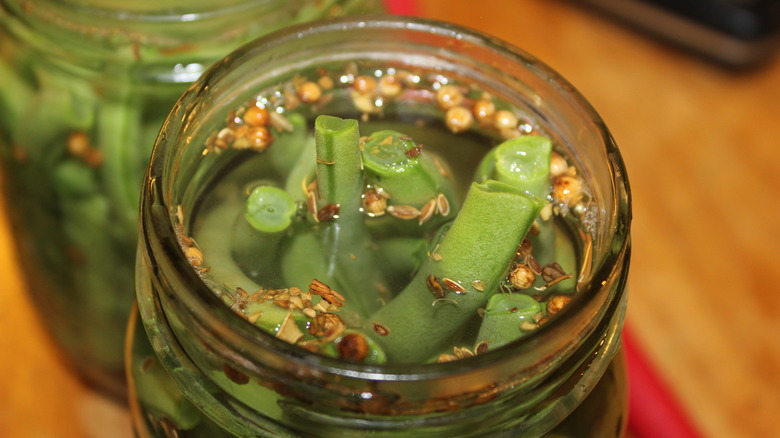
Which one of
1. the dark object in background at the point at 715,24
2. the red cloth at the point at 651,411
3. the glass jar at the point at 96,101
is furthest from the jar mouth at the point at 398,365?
the dark object in background at the point at 715,24

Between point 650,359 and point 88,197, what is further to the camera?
point 650,359

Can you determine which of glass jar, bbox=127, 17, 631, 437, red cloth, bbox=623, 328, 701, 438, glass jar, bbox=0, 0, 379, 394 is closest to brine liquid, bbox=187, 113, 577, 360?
glass jar, bbox=127, 17, 631, 437

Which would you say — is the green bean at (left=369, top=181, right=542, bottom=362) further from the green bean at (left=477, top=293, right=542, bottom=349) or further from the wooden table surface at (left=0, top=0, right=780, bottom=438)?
the wooden table surface at (left=0, top=0, right=780, bottom=438)

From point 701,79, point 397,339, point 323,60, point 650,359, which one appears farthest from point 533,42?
point 397,339

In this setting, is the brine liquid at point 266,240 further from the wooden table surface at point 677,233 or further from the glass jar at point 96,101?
the wooden table surface at point 677,233

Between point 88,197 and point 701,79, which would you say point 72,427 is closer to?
point 88,197

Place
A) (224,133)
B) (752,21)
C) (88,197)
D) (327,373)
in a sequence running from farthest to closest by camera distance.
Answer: (752,21), (88,197), (224,133), (327,373)

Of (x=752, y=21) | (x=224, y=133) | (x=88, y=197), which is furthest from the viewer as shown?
(x=752, y=21)
